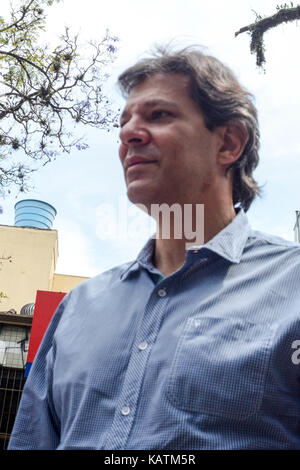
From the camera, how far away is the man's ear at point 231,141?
5.56 feet

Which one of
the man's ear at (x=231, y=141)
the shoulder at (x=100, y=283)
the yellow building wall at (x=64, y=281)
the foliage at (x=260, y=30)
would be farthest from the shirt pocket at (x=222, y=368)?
the yellow building wall at (x=64, y=281)

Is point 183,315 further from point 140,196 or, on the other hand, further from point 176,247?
point 140,196

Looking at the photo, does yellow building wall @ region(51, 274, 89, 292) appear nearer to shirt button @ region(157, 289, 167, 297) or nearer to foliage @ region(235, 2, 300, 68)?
foliage @ region(235, 2, 300, 68)

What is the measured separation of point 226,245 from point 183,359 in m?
0.38

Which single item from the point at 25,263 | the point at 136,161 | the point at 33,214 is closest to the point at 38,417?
the point at 136,161

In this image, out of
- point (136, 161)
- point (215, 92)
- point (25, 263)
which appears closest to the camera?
point (136, 161)

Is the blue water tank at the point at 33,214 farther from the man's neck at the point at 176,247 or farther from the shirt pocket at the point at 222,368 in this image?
the shirt pocket at the point at 222,368

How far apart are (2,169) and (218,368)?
203 inches

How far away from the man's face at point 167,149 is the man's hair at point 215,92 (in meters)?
0.05

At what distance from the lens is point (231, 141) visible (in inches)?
68.1
